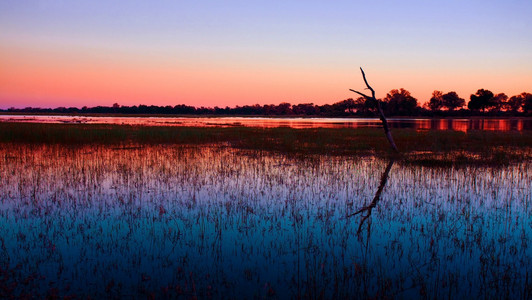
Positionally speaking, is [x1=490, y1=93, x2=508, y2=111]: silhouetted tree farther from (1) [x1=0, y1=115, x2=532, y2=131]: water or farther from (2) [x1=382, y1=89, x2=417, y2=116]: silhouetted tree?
(1) [x1=0, y1=115, x2=532, y2=131]: water

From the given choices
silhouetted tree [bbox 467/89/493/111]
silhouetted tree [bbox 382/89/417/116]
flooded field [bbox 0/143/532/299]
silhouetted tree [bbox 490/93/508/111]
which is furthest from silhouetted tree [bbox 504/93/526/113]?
flooded field [bbox 0/143/532/299]

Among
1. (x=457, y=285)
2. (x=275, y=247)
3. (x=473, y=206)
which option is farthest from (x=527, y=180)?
(x=275, y=247)

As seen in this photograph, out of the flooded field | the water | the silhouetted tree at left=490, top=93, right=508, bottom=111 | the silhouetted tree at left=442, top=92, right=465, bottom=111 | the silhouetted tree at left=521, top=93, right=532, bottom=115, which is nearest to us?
the flooded field


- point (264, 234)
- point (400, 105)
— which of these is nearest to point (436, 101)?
point (400, 105)

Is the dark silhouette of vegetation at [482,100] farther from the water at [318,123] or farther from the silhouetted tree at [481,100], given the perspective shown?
the water at [318,123]

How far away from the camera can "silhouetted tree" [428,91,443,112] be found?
15057 centimetres

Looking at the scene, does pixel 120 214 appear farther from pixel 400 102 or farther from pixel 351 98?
pixel 351 98

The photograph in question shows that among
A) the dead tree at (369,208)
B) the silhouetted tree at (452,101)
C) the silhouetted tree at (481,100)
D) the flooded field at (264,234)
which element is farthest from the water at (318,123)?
the silhouetted tree at (452,101)

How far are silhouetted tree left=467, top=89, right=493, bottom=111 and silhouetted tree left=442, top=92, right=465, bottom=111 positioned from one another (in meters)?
11.0

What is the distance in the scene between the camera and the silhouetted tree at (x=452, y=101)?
147m

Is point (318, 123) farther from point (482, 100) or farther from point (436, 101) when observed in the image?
point (436, 101)

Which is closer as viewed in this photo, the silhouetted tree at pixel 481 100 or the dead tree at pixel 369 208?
the dead tree at pixel 369 208

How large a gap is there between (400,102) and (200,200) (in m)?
151

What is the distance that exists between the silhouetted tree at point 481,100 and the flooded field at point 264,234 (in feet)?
461
